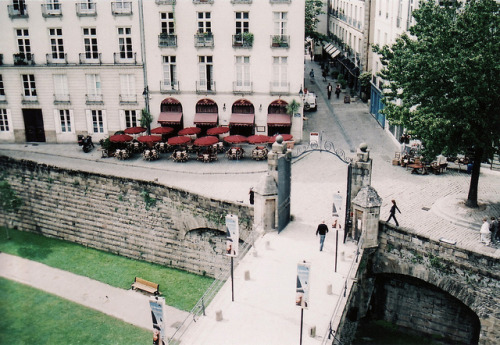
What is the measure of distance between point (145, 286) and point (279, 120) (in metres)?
16.0

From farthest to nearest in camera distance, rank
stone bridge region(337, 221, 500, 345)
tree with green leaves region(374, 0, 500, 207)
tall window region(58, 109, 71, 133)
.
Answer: tall window region(58, 109, 71, 133) → tree with green leaves region(374, 0, 500, 207) → stone bridge region(337, 221, 500, 345)

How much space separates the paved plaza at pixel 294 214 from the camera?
19.1 meters

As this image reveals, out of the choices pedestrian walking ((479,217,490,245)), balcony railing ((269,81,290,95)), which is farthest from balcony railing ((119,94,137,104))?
pedestrian walking ((479,217,490,245))

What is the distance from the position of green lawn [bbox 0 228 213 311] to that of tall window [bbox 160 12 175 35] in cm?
1596

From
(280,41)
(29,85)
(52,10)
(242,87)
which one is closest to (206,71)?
(242,87)

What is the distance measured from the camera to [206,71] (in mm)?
39500

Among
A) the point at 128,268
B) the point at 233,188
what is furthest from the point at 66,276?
the point at 233,188

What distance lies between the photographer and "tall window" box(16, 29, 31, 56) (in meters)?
40.8

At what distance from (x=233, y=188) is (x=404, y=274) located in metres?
11.3

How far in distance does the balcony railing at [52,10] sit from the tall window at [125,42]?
15.2ft

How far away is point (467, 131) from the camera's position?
78.8 feet

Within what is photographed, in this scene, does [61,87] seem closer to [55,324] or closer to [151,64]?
[151,64]

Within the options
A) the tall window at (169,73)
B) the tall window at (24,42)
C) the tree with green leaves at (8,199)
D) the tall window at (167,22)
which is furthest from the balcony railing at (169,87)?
the tree with green leaves at (8,199)

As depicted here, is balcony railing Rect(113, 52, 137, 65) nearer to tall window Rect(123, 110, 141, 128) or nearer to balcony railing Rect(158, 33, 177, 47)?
balcony railing Rect(158, 33, 177, 47)
